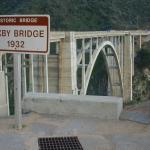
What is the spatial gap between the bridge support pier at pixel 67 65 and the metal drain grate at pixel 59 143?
17184 millimetres

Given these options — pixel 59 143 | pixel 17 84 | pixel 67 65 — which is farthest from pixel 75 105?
pixel 67 65

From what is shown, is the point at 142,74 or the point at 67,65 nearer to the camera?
the point at 67,65

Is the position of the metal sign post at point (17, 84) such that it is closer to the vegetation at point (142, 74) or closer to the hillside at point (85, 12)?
the vegetation at point (142, 74)

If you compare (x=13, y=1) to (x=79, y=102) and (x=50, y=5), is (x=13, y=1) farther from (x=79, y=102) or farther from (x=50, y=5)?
(x=79, y=102)

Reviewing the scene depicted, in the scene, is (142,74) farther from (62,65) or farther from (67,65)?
(67,65)

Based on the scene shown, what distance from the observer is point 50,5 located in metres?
84.3

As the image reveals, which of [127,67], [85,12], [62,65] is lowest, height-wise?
[127,67]

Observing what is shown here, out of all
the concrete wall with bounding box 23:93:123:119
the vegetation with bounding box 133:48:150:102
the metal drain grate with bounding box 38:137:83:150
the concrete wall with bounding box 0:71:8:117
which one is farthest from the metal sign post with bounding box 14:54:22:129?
the vegetation with bounding box 133:48:150:102

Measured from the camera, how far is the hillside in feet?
256

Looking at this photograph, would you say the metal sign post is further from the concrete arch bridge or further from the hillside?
the hillside

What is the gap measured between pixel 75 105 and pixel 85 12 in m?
79.5

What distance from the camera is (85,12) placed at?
85625 mm

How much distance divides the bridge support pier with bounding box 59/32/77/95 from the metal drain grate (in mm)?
17184

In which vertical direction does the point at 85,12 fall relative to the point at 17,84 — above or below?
above
